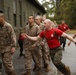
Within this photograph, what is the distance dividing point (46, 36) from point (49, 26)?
0.28 m

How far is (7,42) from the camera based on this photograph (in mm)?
9180

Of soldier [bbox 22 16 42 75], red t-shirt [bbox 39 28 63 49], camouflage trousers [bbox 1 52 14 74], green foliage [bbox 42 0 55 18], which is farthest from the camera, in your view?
green foliage [bbox 42 0 55 18]

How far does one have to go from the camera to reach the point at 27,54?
34.2 feet

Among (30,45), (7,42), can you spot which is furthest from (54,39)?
(30,45)

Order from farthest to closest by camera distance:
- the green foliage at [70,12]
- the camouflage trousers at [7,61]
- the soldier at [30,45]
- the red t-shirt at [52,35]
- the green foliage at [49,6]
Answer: the green foliage at [49,6] < the green foliage at [70,12] < the soldier at [30,45] < the camouflage trousers at [7,61] < the red t-shirt at [52,35]

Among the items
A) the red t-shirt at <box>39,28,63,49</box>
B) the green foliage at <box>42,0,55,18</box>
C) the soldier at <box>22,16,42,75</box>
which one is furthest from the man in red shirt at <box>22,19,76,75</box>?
the green foliage at <box>42,0,55,18</box>

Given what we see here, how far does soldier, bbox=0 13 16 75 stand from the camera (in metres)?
9.06

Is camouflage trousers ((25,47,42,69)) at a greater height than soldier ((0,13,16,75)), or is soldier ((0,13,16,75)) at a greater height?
soldier ((0,13,16,75))

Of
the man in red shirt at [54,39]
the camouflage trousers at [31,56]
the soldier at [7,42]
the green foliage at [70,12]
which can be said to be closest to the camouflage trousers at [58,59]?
the man in red shirt at [54,39]

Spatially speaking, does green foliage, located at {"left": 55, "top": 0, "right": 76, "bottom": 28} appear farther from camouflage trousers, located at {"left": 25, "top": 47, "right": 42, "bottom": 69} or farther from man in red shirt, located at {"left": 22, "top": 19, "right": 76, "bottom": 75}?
man in red shirt, located at {"left": 22, "top": 19, "right": 76, "bottom": 75}

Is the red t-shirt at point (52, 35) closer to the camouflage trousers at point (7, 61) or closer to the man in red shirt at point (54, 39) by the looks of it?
the man in red shirt at point (54, 39)

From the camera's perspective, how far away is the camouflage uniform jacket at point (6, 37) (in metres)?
9.07

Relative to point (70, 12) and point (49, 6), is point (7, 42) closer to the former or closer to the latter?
point (70, 12)

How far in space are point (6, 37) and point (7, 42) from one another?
14 cm
